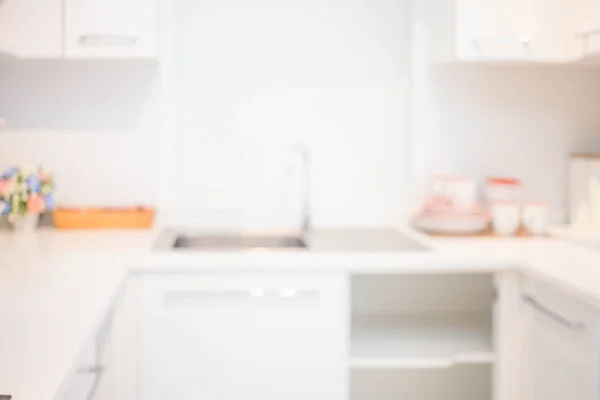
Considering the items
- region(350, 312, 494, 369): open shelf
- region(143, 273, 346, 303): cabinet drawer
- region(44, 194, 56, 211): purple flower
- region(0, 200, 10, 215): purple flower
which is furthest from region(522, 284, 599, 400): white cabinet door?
region(0, 200, 10, 215): purple flower

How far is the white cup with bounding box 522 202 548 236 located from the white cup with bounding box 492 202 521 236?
0.03 meters

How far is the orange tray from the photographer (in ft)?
9.20

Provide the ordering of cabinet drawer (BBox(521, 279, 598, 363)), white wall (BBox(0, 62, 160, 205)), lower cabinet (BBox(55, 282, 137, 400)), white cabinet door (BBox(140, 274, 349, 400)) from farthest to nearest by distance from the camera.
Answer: white wall (BBox(0, 62, 160, 205))
white cabinet door (BBox(140, 274, 349, 400))
lower cabinet (BBox(55, 282, 137, 400))
cabinet drawer (BBox(521, 279, 598, 363))

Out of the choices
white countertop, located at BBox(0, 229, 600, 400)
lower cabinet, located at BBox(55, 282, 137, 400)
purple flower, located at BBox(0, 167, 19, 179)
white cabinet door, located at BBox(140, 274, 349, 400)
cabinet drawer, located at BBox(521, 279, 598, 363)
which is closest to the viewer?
white countertop, located at BBox(0, 229, 600, 400)

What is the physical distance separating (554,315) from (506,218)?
71cm

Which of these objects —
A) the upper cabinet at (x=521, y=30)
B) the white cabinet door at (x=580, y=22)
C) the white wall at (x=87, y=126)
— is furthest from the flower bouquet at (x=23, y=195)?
the white cabinet door at (x=580, y=22)

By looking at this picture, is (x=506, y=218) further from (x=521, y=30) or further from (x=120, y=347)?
(x=120, y=347)

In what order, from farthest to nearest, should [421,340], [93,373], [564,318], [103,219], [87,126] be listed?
1. [87,126]
2. [103,219]
3. [421,340]
4. [564,318]
5. [93,373]

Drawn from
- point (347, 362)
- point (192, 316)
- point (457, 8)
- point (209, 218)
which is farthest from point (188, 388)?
point (457, 8)

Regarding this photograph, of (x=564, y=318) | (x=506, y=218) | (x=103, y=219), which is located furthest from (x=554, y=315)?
(x=103, y=219)

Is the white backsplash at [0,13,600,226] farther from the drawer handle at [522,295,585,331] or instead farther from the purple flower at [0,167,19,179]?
the drawer handle at [522,295,585,331]

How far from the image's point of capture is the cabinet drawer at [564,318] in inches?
73.7

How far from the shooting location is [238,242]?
9.52ft

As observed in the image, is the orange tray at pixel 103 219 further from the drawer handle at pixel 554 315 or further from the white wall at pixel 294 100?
the drawer handle at pixel 554 315
